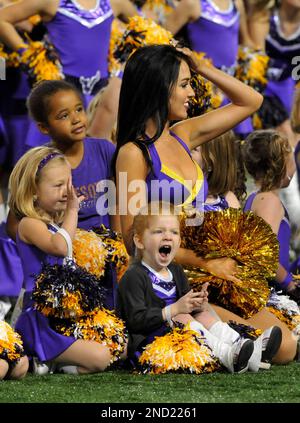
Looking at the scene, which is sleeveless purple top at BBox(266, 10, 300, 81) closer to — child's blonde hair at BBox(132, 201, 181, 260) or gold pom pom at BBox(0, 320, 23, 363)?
child's blonde hair at BBox(132, 201, 181, 260)

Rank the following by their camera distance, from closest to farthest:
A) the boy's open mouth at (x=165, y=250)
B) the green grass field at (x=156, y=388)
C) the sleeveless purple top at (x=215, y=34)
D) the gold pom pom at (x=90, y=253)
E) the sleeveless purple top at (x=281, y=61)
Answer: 1. the green grass field at (x=156, y=388)
2. the boy's open mouth at (x=165, y=250)
3. the gold pom pom at (x=90, y=253)
4. the sleeveless purple top at (x=215, y=34)
5. the sleeveless purple top at (x=281, y=61)

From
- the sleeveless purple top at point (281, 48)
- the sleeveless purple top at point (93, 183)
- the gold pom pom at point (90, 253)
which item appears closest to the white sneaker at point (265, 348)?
the gold pom pom at point (90, 253)

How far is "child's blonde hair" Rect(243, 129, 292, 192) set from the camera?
239 inches

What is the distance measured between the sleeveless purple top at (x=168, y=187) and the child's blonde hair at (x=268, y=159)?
0.77m

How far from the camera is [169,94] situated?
532 cm

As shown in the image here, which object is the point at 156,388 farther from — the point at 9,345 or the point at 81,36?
the point at 81,36

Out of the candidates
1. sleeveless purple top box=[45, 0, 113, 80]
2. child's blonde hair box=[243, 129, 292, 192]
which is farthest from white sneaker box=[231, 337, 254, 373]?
sleeveless purple top box=[45, 0, 113, 80]

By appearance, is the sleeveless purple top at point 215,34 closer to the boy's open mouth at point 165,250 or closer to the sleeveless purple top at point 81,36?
the sleeveless purple top at point 81,36

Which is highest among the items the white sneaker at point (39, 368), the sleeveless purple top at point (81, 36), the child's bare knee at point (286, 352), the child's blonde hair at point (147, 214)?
the sleeveless purple top at point (81, 36)

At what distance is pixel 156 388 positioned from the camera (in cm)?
462

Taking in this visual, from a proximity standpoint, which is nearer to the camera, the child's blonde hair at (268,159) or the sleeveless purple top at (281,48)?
the child's blonde hair at (268,159)

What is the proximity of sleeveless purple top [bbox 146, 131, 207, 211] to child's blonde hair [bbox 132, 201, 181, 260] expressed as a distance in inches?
5.8

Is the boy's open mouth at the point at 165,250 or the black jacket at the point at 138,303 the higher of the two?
the boy's open mouth at the point at 165,250

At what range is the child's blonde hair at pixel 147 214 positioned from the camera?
5105 millimetres
